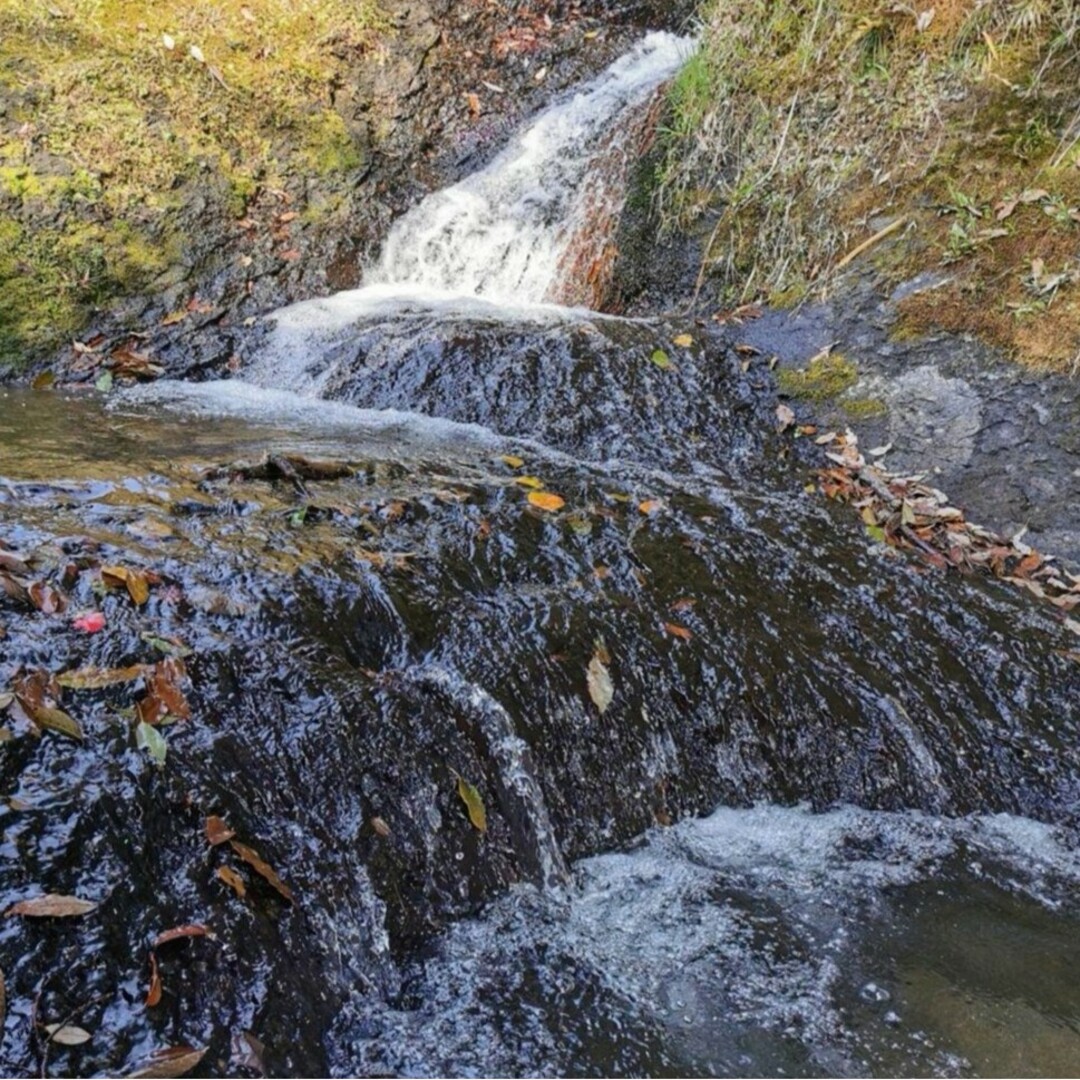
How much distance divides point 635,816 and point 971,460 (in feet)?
10.5

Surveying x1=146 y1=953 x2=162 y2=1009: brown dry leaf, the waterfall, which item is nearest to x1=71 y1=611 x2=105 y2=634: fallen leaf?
x1=146 y1=953 x2=162 y2=1009: brown dry leaf

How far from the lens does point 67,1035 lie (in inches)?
60.9

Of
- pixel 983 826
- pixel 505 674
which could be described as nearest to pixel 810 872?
pixel 983 826

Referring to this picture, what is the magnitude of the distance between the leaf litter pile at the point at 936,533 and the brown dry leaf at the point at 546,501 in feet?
5.25

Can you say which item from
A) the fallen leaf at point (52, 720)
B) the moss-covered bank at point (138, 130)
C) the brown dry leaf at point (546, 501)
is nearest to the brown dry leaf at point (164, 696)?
the fallen leaf at point (52, 720)

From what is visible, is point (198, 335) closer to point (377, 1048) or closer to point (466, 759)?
point (466, 759)

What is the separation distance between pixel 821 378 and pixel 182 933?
15.4 feet

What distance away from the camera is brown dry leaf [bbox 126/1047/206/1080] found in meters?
1.55

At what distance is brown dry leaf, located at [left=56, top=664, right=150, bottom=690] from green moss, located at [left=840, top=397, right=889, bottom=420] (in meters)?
4.27

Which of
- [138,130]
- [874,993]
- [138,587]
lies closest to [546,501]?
[138,587]

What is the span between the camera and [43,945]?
5.32 feet

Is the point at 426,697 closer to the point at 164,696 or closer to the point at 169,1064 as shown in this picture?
the point at 164,696

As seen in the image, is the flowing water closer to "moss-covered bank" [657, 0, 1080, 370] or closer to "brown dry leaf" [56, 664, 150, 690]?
"brown dry leaf" [56, 664, 150, 690]

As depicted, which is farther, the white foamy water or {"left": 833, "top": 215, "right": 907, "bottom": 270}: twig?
{"left": 833, "top": 215, "right": 907, "bottom": 270}: twig
